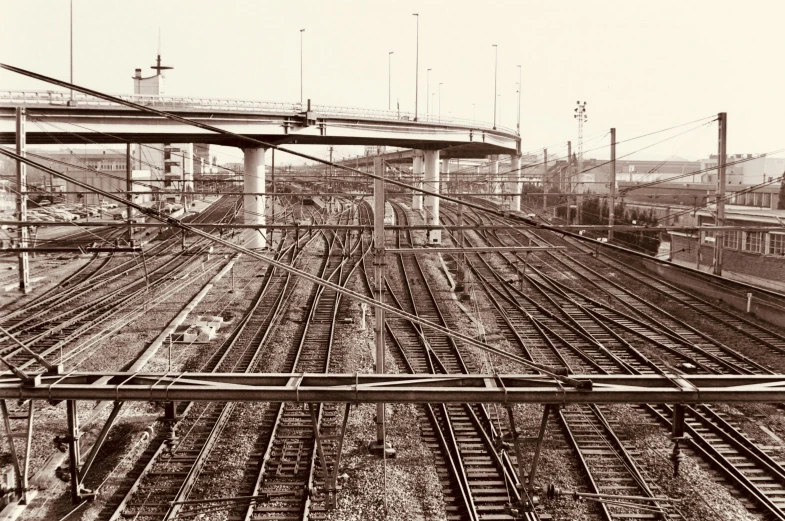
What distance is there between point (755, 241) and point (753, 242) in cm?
13

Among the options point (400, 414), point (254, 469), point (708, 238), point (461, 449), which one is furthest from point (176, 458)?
point (708, 238)

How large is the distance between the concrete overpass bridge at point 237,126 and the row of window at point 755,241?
11.9 meters

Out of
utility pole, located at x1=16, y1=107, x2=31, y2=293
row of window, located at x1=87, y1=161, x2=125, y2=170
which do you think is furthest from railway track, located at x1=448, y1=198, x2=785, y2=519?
row of window, located at x1=87, y1=161, x2=125, y2=170

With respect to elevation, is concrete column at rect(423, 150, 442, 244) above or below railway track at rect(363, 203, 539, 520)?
above

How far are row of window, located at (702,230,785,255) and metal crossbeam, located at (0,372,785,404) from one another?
20943 millimetres

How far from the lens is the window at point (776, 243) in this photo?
83.4ft

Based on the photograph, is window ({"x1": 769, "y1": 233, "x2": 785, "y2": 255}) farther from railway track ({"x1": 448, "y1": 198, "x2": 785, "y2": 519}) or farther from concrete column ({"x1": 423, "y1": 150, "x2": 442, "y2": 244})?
railway track ({"x1": 448, "y1": 198, "x2": 785, "y2": 519})

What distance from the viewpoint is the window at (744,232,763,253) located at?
27.2 m

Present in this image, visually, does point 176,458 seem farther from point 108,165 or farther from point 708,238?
point 108,165

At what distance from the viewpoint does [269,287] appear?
2217 centimetres

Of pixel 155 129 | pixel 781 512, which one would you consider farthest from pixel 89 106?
pixel 781 512

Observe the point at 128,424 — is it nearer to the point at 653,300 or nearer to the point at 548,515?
the point at 548,515

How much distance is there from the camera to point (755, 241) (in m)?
27.6

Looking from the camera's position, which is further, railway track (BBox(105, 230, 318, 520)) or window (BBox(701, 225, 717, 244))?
window (BBox(701, 225, 717, 244))
